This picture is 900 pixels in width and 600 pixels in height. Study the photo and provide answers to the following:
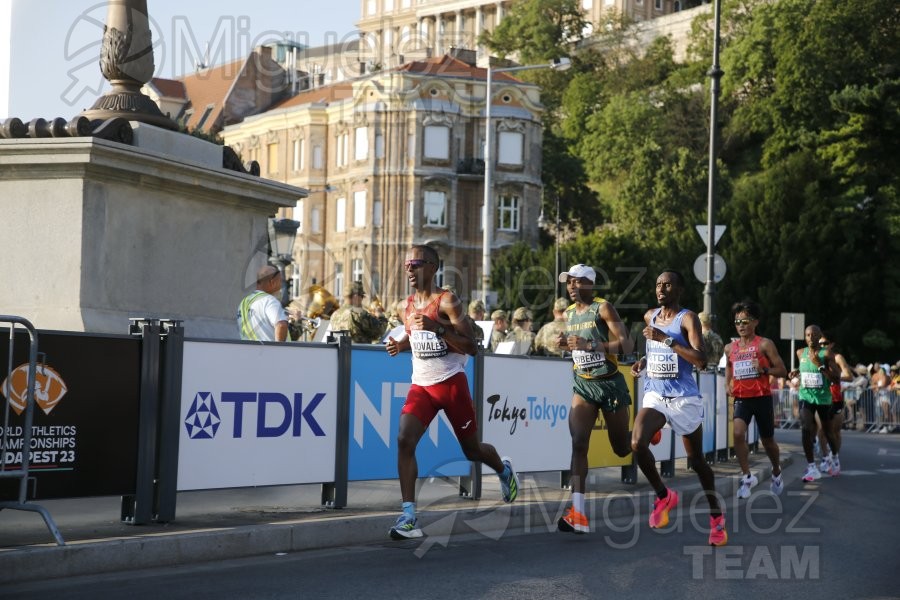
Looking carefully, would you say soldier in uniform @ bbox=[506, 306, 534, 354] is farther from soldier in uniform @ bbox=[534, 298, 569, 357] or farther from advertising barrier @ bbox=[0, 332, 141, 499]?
advertising barrier @ bbox=[0, 332, 141, 499]

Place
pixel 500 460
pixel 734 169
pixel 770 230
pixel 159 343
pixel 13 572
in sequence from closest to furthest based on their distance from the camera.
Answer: pixel 13 572 → pixel 159 343 → pixel 500 460 → pixel 770 230 → pixel 734 169

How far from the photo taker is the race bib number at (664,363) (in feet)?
36.3

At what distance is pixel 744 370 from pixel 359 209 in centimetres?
7702

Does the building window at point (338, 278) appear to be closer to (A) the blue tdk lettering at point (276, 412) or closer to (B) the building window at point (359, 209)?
(B) the building window at point (359, 209)

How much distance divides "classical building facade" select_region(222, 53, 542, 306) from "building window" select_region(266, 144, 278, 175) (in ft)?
22.8

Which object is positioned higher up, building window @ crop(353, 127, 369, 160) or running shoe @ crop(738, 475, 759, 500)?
building window @ crop(353, 127, 369, 160)

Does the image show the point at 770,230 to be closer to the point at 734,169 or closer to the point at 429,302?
the point at 734,169

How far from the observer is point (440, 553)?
970 cm

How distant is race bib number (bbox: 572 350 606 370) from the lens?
1123cm

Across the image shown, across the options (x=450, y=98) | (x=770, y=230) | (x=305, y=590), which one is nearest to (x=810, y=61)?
(x=770, y=230)

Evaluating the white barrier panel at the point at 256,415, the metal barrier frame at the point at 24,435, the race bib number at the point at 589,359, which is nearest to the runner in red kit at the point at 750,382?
the race bib number at the point at 589,359

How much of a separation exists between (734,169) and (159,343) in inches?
3181

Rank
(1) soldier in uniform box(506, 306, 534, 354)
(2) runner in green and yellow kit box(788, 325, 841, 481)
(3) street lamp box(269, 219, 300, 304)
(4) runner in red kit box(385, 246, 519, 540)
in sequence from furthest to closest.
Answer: (3) street lamp box(269, 219, 300, 304), (1) soldier in uniform box(506, 306, 534, 354), (2) runner in green and yellow kit box(788, 325, 841, 481), (4) runner in red kit box(385, 246, 519, 540)

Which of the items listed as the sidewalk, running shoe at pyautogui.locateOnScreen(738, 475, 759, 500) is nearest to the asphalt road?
the sidewalk
